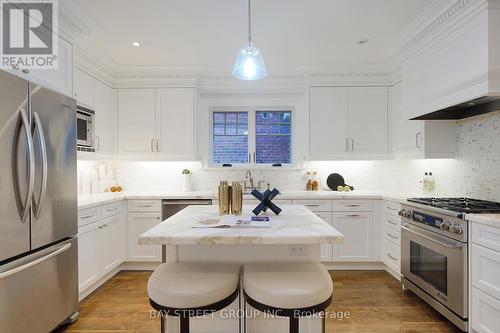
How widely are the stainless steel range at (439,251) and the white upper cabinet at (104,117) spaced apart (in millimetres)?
3685

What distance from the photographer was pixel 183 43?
9.45ft

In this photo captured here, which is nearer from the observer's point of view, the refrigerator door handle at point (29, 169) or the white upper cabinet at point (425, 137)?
the refrigerator door handle at point (29, 169)

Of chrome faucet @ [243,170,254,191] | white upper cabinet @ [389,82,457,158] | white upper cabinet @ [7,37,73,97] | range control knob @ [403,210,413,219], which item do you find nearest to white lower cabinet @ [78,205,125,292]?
white upper cabinet @ [7,37,73,97]

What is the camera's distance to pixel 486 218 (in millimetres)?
1801

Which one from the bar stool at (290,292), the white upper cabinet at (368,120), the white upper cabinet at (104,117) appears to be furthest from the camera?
the white upper cabinet at (368,120)

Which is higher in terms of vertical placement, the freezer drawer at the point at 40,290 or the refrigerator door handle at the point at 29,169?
the refrigerator door handle at the point at 29,169

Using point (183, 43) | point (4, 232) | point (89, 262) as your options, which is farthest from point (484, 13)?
point (89, 262)

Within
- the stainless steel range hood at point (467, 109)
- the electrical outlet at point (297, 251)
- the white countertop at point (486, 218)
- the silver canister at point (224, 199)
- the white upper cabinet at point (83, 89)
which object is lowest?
the electrical outlet at point (297, 251)

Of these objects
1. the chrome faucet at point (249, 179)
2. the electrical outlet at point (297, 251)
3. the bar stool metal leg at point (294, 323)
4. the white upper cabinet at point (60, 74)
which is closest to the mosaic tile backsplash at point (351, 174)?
the chrome faucet at point (249, 179)

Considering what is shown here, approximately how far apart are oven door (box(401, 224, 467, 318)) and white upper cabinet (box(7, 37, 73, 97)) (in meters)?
3.53

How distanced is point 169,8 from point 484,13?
252 centimetres

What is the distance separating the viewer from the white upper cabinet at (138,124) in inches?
143

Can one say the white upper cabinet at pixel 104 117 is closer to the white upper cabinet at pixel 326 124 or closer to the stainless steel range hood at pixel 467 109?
the white upper cabinet at pixel 326 124

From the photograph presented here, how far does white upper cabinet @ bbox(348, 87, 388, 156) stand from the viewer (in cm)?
358
